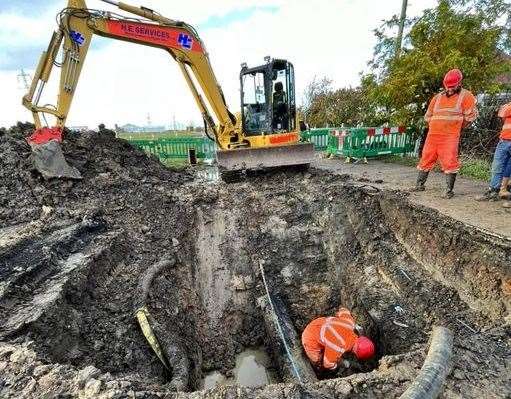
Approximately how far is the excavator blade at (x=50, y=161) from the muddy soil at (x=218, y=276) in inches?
8.0

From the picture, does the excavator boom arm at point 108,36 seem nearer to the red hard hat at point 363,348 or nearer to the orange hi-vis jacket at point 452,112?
the orange hi-vis jacket at point 452,112

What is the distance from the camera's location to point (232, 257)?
6.14m

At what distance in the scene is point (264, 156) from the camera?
27.0 feet

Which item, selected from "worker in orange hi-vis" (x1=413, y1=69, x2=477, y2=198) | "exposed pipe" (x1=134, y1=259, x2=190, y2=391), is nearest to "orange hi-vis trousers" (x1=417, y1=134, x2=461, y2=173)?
"worker in orange hi-vis" (x1=413, y1=69, x2=477, y2=198)

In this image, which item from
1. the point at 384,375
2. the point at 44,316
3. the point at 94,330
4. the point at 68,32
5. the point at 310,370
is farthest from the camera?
the point at 68,32

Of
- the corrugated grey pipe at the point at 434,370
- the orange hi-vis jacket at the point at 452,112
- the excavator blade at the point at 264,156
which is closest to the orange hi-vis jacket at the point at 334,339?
the corrugated grey pipe at the point at 434,370

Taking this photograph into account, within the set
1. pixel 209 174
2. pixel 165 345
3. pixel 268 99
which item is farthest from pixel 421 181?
pixel 209 174

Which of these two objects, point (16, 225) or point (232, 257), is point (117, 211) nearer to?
point (16, 225)

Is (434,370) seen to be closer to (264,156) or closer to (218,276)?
(218,276)

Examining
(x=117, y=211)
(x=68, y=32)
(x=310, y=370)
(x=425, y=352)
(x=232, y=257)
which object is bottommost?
(x=310, y=370)

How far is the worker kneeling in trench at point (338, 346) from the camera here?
3.81m

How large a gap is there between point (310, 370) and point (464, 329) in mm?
1724

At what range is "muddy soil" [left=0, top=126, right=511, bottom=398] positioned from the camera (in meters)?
2.60

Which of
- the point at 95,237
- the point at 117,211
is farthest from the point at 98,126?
the point at 95,237
